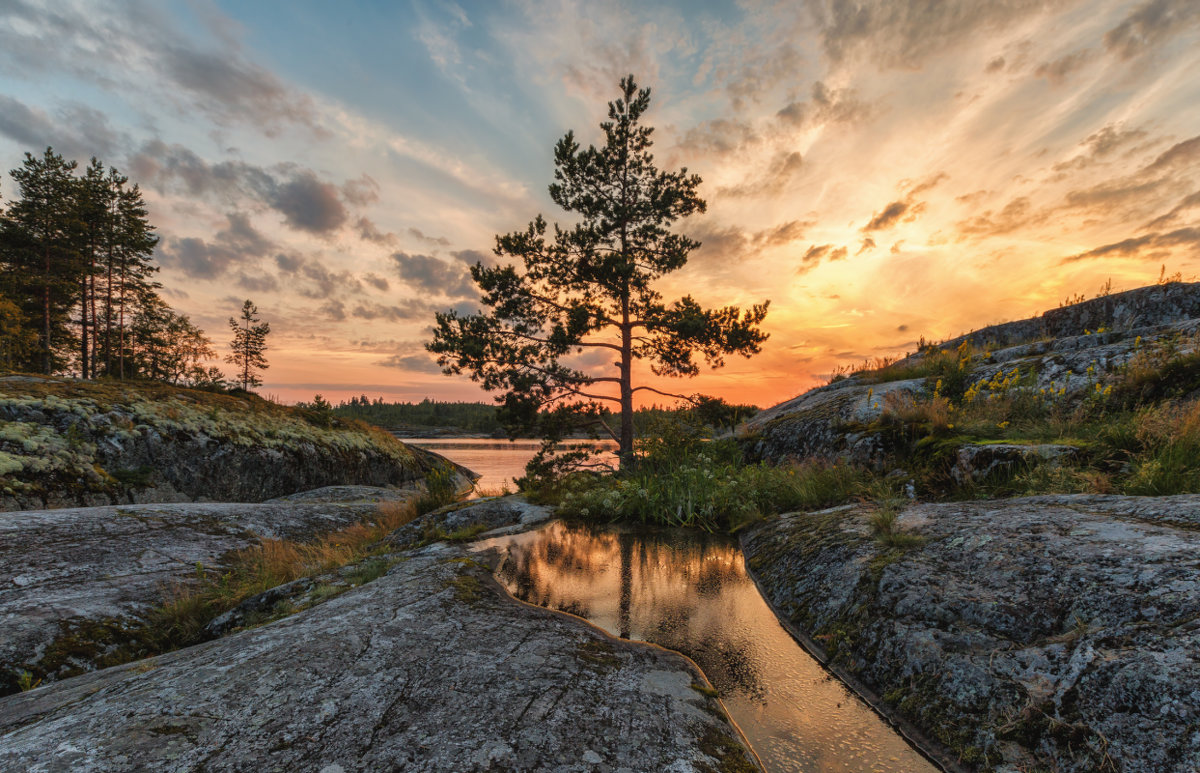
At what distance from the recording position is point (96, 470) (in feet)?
25.5

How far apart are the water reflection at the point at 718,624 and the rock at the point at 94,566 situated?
3.29 m

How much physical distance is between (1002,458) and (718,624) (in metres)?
4.03

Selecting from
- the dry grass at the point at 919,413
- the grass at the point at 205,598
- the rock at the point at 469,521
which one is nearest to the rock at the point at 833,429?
the dry grass at the point at 919,413

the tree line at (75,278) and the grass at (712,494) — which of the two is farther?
the tree line at (75,278)

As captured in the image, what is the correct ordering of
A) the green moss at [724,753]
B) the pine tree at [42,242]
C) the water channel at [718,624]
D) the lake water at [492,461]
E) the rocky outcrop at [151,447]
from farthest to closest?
the pine tree at [42,242]
the lake water at [492,461]
the rocky outcrop at [151,447]
the water channel at [718,624]
the green moss at [724,753]

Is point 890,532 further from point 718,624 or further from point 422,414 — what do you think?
point 422,414

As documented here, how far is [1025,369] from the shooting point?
7867 mm

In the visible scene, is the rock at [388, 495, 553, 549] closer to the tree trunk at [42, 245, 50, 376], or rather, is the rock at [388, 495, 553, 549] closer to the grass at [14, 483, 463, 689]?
the grass at [14, 483, 463, 689]

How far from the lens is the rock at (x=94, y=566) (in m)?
3.40

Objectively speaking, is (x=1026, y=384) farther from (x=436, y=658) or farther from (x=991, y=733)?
(x=436, y=658)

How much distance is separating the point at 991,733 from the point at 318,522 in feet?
29.2

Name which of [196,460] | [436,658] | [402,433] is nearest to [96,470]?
[196,460]

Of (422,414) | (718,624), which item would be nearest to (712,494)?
(718,624)

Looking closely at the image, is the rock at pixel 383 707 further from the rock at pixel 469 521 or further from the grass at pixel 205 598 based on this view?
the rock at pixel 469 521
